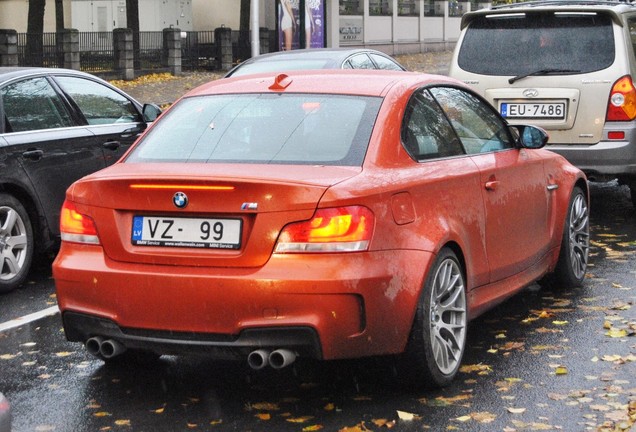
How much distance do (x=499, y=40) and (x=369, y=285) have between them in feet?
21.8

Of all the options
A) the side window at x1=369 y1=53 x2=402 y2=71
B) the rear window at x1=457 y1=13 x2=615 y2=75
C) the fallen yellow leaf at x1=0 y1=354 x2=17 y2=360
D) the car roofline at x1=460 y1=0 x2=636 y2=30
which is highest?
the car roofline at x1=460 y1=0 x2=636 y2=30

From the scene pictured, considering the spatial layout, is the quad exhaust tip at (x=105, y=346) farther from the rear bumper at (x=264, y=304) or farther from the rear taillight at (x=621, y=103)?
Answer: the rear taillight at (x=621, y=103)

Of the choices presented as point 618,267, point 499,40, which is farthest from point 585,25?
point 618,267

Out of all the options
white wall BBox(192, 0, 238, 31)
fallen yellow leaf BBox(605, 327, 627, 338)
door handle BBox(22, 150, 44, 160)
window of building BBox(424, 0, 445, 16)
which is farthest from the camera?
window of building BBox(424, 0, 445, 16)

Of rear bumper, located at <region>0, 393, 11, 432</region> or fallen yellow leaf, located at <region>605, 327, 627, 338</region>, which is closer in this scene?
rear bumper, located at <region>0, 393, 11, 432</region>

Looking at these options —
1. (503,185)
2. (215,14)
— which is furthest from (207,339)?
(215,14)

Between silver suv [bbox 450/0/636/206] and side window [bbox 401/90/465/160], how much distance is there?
14.7 ft

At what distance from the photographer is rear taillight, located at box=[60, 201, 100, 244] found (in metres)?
5.71

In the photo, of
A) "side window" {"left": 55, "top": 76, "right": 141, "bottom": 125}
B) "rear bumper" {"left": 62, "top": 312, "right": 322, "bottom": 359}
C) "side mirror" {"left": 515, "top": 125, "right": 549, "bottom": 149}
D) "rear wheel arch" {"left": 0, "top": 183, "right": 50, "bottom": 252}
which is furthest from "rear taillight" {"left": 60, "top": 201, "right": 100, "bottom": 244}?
"side window" {"left": 55, "top": 76, "right": 141, "bottom": 125}

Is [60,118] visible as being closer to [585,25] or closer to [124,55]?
[585,25]

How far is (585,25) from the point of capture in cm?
1116

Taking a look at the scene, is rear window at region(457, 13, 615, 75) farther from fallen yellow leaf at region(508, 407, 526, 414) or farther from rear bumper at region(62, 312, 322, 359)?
rear bumper at region(62, 312, 322, 359)

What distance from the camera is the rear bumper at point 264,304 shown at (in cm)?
526

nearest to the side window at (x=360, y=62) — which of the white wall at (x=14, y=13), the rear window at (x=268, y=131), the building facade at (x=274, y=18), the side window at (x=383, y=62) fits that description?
the side window at (x=383, y=62)
